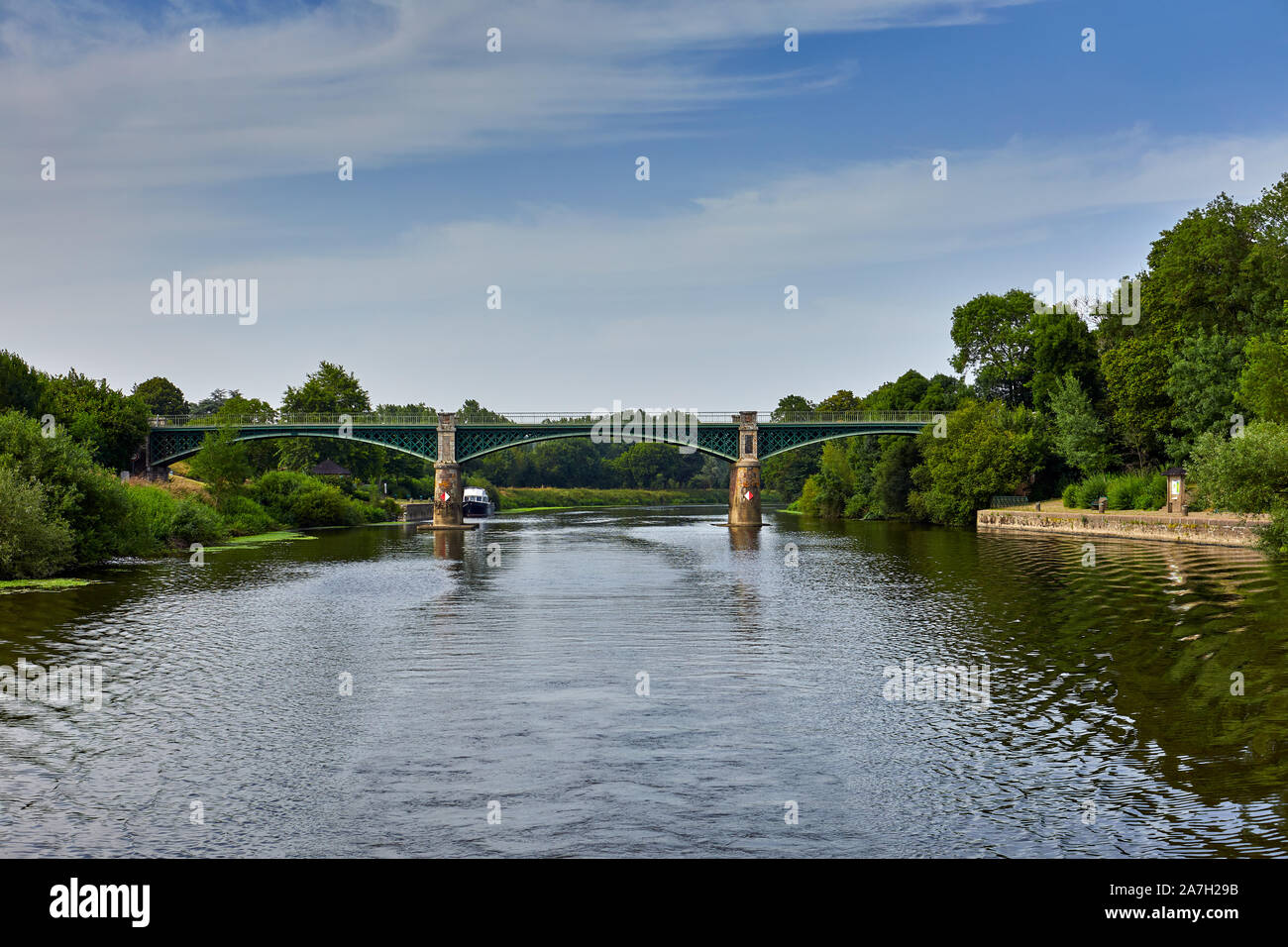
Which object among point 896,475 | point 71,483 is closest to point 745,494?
point 896,475

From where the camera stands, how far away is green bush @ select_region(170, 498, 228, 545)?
69.4m

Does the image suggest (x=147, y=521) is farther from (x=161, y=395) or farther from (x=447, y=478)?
(x=161, y=395)

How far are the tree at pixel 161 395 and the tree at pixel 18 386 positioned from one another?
80901 mm

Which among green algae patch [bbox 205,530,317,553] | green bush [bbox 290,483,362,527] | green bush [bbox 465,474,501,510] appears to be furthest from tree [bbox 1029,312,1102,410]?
green bush [bbox 465,474,501,510]

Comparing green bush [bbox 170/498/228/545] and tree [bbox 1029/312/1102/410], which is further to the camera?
tree [bbox 1029/312/1102/410]

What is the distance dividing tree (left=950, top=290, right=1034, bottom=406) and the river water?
249 feet

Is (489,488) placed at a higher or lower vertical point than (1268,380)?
lower

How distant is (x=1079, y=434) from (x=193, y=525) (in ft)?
239

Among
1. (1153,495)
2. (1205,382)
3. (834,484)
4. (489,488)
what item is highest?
(1205,382)

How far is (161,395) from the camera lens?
170375mm

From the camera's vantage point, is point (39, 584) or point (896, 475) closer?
point (39, 584)

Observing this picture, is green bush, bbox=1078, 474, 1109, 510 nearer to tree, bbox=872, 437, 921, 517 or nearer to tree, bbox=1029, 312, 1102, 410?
tree, bbox=1029, 312, 1102, 410
